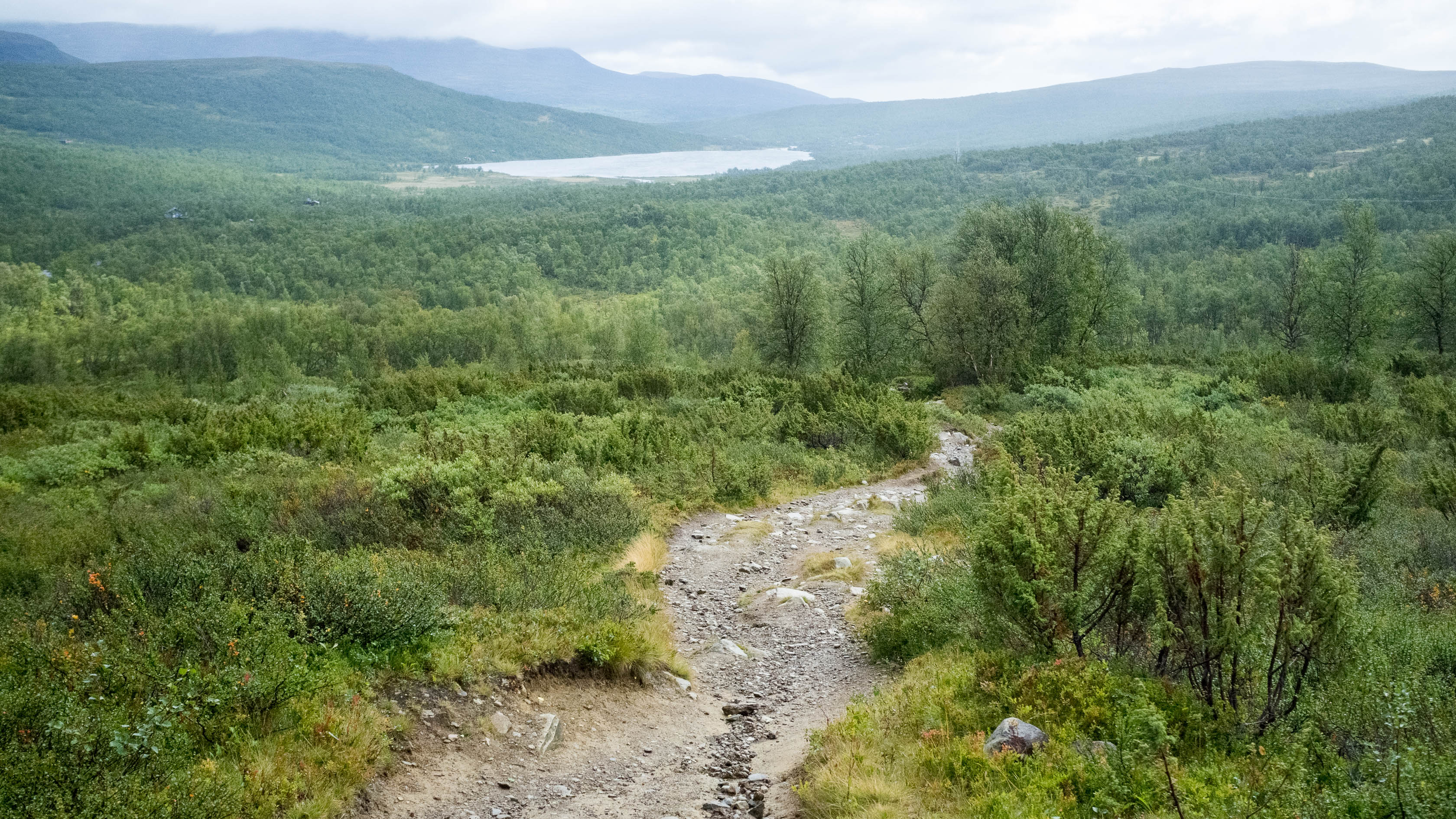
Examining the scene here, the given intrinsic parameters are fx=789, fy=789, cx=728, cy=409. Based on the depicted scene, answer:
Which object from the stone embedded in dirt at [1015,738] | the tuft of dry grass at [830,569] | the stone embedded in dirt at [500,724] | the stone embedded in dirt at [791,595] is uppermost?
the stone embedded in dirt at [1015,738]

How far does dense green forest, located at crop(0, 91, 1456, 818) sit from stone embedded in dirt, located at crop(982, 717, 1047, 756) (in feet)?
0.33

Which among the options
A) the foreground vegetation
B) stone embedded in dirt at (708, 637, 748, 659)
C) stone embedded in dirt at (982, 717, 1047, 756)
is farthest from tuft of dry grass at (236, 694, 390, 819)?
stone embedded in dirt at (982, 717, 1047, 756)

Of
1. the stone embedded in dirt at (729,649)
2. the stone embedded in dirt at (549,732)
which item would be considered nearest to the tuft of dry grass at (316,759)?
the stone embedded in dirt at (549,732)

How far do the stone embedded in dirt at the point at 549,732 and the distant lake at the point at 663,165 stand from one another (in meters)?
86.9

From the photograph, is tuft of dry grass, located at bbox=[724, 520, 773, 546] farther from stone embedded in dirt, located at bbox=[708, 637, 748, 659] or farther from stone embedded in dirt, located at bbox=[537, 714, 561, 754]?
stone embedded in dirt, located at bbox=[537, 714, 561, 754]

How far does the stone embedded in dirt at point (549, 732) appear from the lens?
573 centimetres

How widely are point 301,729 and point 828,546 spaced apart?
742 cm

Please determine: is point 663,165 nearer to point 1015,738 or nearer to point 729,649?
point 729,649

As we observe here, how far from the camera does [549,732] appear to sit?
19.1 ft

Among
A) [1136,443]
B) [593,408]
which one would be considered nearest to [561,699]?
[1136,443]

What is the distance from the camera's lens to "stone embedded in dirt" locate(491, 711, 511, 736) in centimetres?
570

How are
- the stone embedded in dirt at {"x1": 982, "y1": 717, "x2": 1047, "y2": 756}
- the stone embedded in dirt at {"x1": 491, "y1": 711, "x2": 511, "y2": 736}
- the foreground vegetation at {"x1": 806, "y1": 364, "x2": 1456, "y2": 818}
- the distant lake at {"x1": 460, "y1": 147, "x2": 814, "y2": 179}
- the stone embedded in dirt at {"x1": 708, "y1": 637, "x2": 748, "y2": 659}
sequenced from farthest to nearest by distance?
the distant lake at {"x1": 460, "y1": 147, "x2": 814, "y2": 179}
the stone embedded in dirt at {"x1": 708, "y1": 637, "x2": 748, "y2": 659}
the stone embedded in dirt at {"x1": 491, "y1": 711, "x2": 511, "y2": 736}
the stone embedded in dirt at {"x1": 982, "y1": 717, "x2": 1047, "y2": 756}
the foreground vegetation at {"x1": 806, "y1": 364, "x2": 1456, "y2": 818}

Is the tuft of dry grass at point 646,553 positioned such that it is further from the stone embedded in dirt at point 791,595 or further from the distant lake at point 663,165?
the distant lake at point 663,165

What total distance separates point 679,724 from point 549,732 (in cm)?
110
